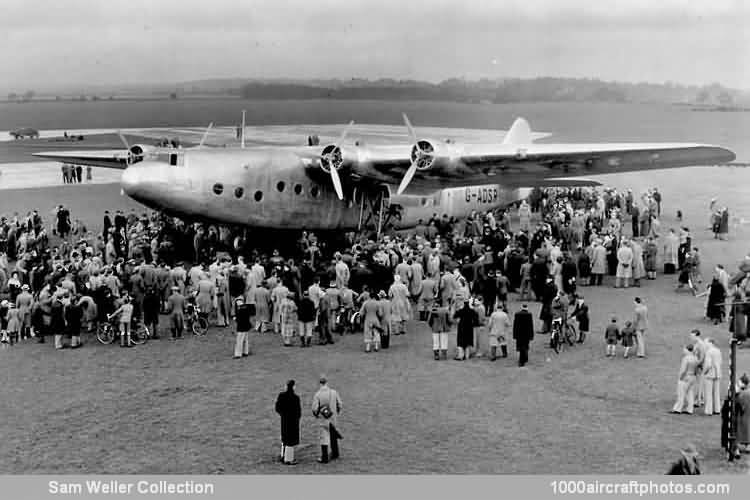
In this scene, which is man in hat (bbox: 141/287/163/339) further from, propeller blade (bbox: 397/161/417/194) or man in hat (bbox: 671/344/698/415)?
man in hat (bbox: 671/344/698/415)

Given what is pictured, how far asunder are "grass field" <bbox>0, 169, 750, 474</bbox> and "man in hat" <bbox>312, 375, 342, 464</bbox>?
0.22 meters

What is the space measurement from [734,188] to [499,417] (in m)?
37.6

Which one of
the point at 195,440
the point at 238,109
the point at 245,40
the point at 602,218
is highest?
the point at 238,109

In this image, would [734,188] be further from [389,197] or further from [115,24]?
[115,24]

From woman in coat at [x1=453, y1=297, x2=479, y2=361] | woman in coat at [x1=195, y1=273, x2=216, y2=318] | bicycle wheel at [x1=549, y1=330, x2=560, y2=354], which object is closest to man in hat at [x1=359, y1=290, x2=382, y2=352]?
woman in coat at [x1=453, y1=297, x2=479, y2=361]

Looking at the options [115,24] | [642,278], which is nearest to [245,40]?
[115,24]

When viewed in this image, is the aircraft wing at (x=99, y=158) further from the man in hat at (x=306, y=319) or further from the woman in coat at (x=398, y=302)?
the woman in coat at (x=398, y=302)

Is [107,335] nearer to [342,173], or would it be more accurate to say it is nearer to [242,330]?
[242,330]

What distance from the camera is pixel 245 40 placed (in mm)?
24156

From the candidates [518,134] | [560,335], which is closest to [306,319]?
[560,335]

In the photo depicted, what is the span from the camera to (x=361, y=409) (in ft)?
45.0

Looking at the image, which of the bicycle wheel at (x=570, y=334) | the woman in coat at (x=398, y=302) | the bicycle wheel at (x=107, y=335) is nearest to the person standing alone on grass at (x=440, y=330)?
the woman in coat at (x=398, y=302)

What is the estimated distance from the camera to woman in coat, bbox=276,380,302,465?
456 inches

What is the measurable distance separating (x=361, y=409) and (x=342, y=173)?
1341 cm
